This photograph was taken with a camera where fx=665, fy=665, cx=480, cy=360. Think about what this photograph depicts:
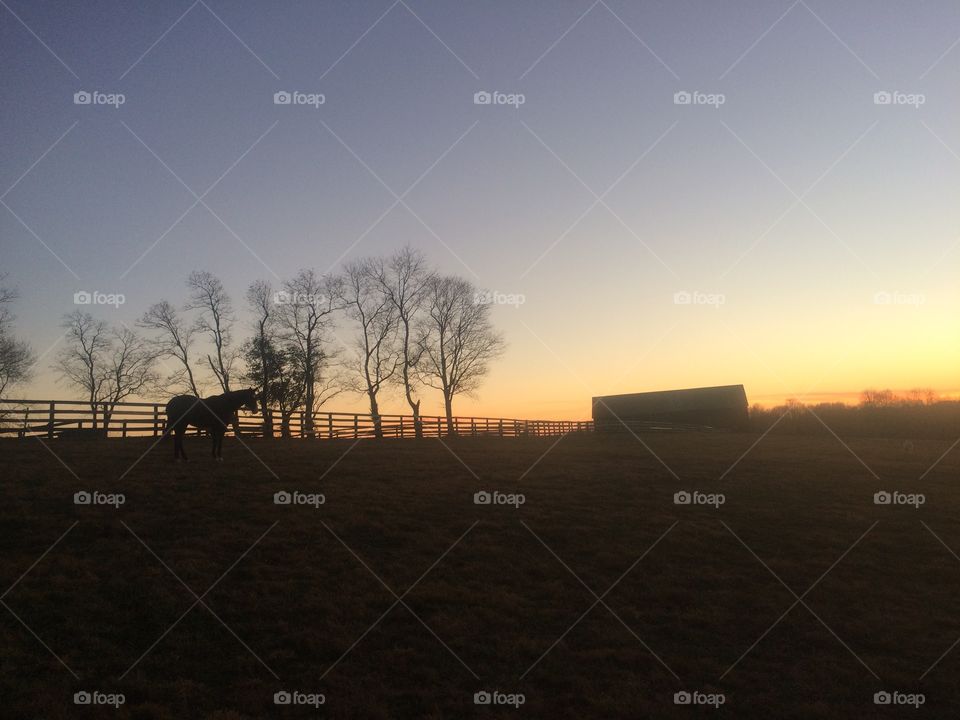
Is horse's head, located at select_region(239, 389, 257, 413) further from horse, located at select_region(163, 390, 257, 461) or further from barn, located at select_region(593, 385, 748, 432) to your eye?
barn, located at select_region(593, 385, 748, 432)

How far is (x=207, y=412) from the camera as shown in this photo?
18.6 meters

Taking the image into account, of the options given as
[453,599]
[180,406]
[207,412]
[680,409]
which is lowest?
[453,599]

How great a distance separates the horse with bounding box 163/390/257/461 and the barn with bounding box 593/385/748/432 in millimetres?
37585

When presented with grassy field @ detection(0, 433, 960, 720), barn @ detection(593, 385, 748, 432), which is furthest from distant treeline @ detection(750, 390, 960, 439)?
grassy field @ detection(0, 433, 960, 720)

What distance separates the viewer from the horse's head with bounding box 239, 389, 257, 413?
19.0 metres

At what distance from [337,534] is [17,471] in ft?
29.0

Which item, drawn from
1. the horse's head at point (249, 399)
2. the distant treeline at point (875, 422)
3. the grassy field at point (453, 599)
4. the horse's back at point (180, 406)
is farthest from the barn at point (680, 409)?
the grassy field at point (453, 599)

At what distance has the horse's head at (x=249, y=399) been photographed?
19.0 meters

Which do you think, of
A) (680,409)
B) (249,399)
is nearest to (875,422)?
(680,409)

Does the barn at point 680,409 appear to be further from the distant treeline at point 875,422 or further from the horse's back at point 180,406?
the horse's back at point 180,406

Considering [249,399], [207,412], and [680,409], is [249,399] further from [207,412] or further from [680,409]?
[680,409]

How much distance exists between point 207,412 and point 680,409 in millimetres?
46970

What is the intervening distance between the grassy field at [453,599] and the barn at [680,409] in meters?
39.6

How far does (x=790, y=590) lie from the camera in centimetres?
1047
